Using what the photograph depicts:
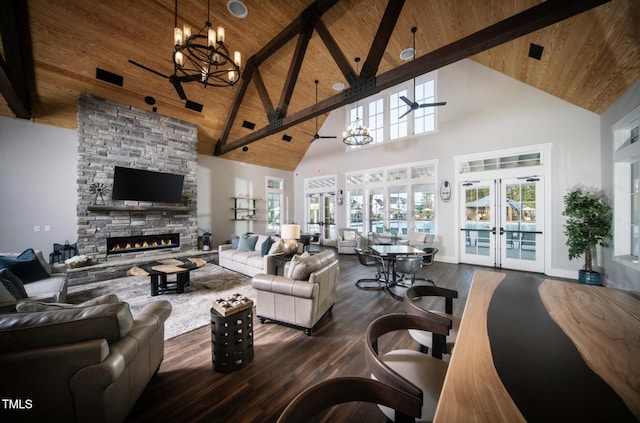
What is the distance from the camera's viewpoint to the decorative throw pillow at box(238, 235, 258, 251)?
18.0ft

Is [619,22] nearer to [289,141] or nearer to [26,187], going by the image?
[289,141]

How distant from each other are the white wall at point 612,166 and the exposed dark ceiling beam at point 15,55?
29.5 feet

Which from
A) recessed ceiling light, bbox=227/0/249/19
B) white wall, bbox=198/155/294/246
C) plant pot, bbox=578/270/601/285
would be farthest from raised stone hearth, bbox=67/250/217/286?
plant pot, bbox=578/270/601/285

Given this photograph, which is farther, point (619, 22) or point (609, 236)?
point (609, 236)

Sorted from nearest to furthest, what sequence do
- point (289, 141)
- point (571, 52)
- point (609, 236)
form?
point (571, 52) → point (609, 236) → point (289, 141)

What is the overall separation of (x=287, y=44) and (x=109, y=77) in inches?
148

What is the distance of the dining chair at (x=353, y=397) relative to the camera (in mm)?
678

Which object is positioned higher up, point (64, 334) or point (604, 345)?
point (604, 345)

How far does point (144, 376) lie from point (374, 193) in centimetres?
715

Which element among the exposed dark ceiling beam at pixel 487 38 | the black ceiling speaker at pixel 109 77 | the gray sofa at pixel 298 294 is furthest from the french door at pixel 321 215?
the black ceiling speaker at pixel 109 77

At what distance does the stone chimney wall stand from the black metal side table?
4.85m

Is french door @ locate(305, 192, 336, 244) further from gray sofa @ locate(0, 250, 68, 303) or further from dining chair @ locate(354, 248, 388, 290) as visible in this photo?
gray sofa @ locate(0, 250, 68, 303)

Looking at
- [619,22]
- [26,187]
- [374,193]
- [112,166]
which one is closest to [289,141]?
[374,193]

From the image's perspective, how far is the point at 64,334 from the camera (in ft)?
4.09
